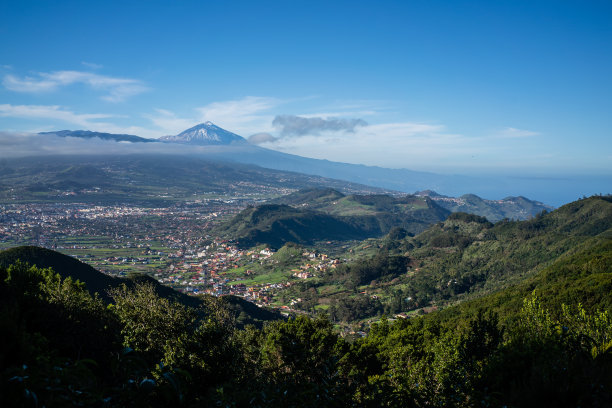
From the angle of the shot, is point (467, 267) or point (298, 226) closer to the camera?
point (467, 267)

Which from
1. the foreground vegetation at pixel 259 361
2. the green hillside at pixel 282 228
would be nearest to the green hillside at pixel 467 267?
the foreground vegetation at pixel 259 361

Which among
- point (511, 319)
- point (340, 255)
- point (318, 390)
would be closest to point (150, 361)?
point (318, 390)

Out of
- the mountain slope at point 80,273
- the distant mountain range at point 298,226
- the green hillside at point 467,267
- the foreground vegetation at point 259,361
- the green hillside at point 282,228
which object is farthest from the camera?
the distant mountain range at point 298,226

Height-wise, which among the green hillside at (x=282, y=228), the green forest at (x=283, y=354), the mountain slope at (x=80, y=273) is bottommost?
the green hillside at (x=282, y=228)

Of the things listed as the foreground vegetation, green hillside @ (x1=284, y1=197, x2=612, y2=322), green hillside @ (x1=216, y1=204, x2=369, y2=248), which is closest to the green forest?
the foreground vegetation

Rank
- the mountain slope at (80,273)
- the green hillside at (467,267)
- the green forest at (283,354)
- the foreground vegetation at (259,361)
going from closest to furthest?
the foreground vegetation at (259,361) < the green forest at (283,354) < the mountain slope at (80,273) < the green hillside at (467,267)

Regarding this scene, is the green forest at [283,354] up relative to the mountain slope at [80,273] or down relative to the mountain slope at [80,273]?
up

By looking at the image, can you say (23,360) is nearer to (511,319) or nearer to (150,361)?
(150,361)

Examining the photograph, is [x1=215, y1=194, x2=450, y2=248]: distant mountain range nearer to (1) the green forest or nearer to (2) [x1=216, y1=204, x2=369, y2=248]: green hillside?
(2) [x1=216, y1=204, x2=369, y2=248]: green hillside

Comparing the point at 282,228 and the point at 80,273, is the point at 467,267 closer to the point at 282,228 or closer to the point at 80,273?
the point at 80,273

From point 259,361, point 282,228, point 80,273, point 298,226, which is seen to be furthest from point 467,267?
point 298,226

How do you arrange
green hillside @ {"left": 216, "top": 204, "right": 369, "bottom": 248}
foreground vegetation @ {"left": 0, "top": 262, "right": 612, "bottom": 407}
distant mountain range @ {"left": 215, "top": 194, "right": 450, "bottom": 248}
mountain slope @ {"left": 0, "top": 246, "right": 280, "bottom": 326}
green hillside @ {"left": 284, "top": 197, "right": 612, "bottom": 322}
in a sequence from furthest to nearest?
distant mountain range @ {"left": 215, "top": 194, "right": 450, "bottom": 248}
green hillside @ {"left": 216, "top": 204, "right": 369, "bottom": 248}
green hillside @ {"left": 284, "top": 197, "right": 612, "bottom": 322}
mountain slope @ {"left": 0, "top": 246, "right": 280, "bottom": 326}
foreground vegetation @ {"left": 0, "top": 262, "right": 612, "bottom": 407}

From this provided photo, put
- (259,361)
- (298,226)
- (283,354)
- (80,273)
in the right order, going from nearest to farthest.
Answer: (283,354), (259,361), (80,273), (298,226)

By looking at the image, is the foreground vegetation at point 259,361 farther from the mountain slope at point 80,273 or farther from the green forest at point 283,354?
the mountain slope at point 80,273
